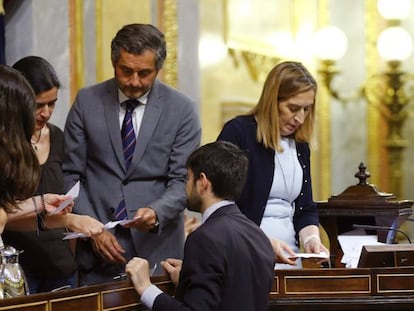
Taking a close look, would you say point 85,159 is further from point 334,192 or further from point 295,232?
point 334,192

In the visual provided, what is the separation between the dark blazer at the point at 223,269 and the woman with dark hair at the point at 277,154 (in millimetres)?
925

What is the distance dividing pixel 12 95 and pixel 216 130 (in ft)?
18.2

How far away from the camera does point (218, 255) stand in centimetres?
391

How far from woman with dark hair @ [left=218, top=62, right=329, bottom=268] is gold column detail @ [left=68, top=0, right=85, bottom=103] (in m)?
2.45

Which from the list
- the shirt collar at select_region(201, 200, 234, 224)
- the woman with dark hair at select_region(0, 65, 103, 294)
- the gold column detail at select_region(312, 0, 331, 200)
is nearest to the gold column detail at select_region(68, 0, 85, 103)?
the shirt collar at select_region(201, 200, 234, 224)

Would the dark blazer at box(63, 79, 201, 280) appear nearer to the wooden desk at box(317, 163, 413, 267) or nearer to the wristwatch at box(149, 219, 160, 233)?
the wristwatch at box(149, 219, 160, 233)

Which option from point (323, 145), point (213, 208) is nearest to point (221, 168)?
point (213, 208)

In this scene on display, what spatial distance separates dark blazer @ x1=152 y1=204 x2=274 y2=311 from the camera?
3869 millimetres

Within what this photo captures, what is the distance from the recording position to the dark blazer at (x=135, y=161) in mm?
4746

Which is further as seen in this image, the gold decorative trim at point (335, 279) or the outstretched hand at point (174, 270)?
the gold decorative trim at point (335, 279)

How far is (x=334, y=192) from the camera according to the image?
11.6 metres

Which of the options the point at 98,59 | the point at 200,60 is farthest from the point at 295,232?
the point at 200,60

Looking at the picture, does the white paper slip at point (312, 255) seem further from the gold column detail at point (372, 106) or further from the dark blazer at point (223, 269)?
the gold column detail at point (372, 106)

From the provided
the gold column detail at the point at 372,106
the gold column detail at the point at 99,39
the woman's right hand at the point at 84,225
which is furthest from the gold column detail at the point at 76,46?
the gold column detail at the point at 372,106
